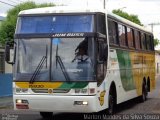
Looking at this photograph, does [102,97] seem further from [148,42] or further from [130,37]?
[148,42]

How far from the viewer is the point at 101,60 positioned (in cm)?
1350

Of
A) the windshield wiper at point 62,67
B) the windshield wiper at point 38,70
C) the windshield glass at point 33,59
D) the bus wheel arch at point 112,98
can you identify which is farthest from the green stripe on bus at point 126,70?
the windshield wiper at point 38,70

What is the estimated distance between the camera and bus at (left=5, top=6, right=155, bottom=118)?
12.9 meters

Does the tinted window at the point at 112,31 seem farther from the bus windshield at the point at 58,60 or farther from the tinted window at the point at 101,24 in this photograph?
the bus windshield at the point at 58,60

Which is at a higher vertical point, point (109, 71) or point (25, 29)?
point (25, 29)

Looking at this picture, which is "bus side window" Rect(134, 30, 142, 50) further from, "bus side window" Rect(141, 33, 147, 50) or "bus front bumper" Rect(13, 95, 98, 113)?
"bus front bumper" Rect(13, 95, 98, 113)

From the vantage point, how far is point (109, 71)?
1464 centimetres

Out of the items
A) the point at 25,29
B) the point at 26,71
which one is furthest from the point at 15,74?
the point at 25,29

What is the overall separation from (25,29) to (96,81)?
8.66 ft

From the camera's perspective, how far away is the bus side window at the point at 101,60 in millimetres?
13312

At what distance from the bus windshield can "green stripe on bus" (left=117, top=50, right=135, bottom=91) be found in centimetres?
310

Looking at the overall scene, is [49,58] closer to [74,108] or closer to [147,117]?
[74,108]

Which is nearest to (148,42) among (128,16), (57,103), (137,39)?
(137,39)

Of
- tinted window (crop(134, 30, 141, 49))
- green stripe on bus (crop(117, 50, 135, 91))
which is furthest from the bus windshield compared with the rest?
tinted window (crop(134, 30, 141, 49))
